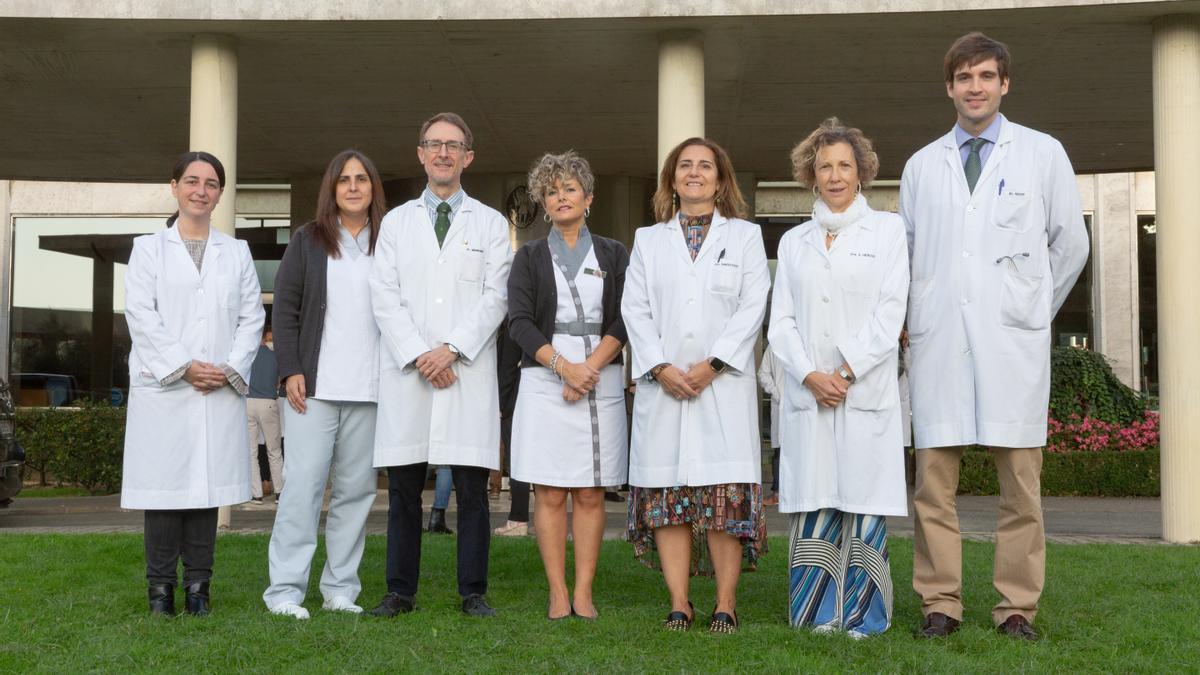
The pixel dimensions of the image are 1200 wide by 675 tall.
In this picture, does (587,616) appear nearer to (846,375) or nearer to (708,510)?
(708,510)

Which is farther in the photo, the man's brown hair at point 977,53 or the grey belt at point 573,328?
the grey belt at point 573,328

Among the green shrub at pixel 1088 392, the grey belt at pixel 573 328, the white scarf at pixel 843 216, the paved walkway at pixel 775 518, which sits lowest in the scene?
the paved walkway at pixel 775 518

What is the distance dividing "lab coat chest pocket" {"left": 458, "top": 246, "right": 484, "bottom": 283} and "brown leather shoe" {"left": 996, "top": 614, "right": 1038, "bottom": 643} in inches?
111

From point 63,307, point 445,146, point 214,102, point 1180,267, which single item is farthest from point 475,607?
point 63,307

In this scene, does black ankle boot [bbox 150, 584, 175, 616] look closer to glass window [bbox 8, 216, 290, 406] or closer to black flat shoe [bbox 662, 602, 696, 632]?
black flat shoe [bbox 662, 602, 696, 632]

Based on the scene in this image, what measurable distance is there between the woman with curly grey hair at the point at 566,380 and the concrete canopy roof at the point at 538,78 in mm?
3769

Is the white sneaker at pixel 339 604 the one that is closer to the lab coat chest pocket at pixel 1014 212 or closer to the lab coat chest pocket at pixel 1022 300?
the lab coat chest pocket at pixel 1022 300

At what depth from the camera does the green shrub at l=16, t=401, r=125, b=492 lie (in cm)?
1553

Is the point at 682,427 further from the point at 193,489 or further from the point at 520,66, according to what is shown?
the point at 520,66

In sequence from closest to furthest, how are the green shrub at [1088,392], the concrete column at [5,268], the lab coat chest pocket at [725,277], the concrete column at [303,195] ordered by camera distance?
the lab coat chest pocket at [725,277], the green shrub at [1088,392], the concrete column at [303,195], the concrete column at [5,268]

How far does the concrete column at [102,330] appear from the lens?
21.3 m

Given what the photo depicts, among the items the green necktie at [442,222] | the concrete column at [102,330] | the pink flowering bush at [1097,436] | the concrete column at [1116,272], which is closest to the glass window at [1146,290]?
the concrete column at [1116,272]

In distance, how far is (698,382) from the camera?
5.44 meters

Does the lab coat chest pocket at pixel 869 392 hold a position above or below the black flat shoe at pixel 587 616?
above
